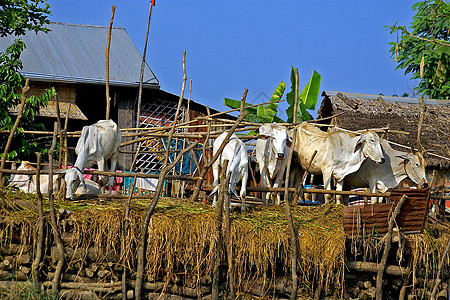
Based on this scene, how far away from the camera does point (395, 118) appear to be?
1686 centimetres

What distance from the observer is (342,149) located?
11430 mm

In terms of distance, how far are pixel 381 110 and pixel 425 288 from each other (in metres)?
8.80

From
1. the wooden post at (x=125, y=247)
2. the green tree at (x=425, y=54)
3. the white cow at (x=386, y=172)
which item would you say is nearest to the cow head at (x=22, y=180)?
the wooden post at (x=125, y=247)

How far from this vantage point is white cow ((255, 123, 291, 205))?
10906mm

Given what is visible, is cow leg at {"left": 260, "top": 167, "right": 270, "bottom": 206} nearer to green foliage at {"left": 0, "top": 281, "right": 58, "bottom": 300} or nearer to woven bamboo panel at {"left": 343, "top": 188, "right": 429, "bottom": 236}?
woven bamboo panel at {"left": 343, "top": 188, "right": 429, "bottom": 236}

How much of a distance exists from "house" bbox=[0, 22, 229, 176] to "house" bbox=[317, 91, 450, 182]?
13.1 feet

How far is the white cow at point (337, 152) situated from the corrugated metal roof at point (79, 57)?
5.78 meters

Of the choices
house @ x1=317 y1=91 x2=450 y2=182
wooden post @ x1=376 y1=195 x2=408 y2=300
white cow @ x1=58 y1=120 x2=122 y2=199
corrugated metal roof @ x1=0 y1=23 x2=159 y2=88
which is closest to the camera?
wooden post @ x1=376 y1=195 x2=408 y2=300

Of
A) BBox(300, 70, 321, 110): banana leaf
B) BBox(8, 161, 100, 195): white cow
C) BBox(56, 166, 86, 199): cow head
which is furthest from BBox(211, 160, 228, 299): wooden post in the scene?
BBox(300, 70, 321, 110): banana leaf

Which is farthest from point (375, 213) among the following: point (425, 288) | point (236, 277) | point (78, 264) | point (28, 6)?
point (28, 6)

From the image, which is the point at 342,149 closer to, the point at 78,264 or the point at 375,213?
the point at 375,213

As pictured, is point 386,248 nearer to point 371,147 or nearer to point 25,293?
point 371,147

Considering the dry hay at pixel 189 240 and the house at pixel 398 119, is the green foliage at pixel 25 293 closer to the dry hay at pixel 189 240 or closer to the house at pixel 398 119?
the dry hay at pixel 189 240

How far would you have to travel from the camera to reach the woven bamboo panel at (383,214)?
8.90 m
